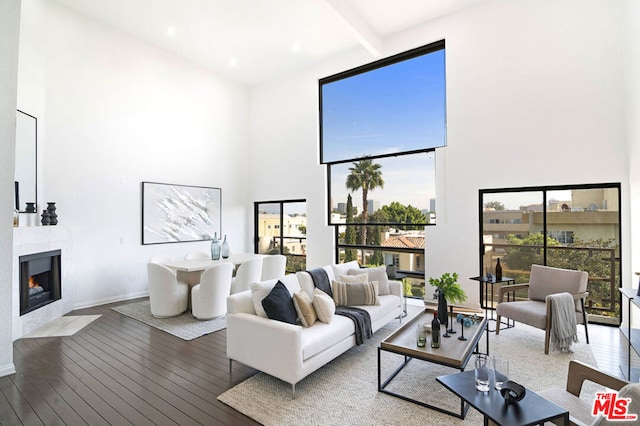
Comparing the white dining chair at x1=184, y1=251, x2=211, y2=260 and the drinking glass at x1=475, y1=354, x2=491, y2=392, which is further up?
the white dining chair at x1=184, y1=251, x2=211, y2=260

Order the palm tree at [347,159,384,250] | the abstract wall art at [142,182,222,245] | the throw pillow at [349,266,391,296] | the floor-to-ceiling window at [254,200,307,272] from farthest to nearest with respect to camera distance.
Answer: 1. the floor-to-ceiling window at [254,200,307,272]
2. the palm tree at [347,159,384,250]
3. the abstract wall art at [142,182,222,245]
4. the throw pillow at [349,266,391,296]

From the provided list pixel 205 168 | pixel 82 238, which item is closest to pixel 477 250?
pixel 205 168

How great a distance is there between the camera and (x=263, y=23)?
6.07 meters

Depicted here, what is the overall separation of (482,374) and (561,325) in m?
2.24

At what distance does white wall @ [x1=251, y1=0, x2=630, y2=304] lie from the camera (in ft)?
14.9

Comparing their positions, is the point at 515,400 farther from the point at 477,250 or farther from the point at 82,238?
the point at 82,238

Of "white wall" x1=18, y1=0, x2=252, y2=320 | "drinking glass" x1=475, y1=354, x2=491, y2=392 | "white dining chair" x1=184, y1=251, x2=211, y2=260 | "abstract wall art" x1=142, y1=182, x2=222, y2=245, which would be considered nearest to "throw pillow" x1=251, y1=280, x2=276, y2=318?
"drinking glass" x1=475, y1=354, x2=491, y2=392

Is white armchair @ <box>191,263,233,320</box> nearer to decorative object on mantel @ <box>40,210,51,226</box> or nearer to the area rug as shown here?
the area rug

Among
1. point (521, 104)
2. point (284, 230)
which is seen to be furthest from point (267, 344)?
point (284, 230)

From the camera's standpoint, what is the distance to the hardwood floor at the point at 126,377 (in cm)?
253

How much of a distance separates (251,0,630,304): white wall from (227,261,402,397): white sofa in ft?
10.5

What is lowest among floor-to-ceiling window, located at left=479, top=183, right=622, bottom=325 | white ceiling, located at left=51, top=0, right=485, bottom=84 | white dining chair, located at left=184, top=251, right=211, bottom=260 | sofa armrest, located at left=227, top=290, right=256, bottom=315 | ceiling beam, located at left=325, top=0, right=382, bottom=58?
sofa armrest, located at left=227, top=290, right=256, bottom=315

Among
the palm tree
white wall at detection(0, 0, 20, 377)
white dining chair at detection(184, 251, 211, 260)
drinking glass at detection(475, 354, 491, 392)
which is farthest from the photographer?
the palm tree

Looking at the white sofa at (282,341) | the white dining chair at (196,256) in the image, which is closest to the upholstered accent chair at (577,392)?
the white sofa at (282,341)
